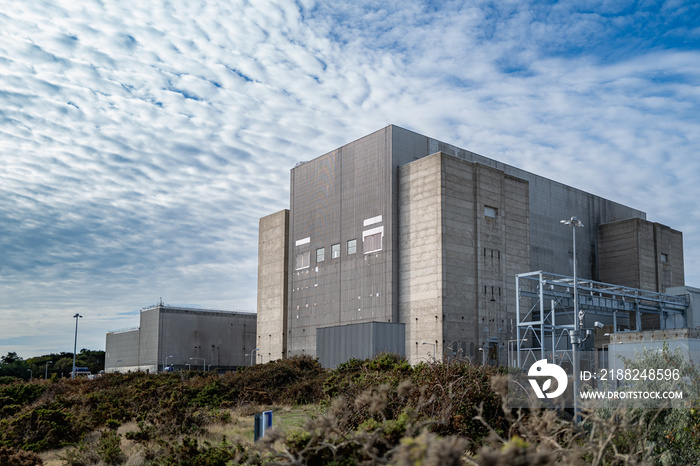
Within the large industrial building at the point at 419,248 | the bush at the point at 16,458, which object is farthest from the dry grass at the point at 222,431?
the large industrial building at the point at 419,248

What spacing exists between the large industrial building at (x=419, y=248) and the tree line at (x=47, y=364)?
62365mm

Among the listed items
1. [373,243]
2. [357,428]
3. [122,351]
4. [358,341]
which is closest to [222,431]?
[357,428]

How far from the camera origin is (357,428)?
13.0 meters

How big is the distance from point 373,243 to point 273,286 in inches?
1017

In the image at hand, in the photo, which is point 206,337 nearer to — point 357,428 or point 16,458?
point 16,458

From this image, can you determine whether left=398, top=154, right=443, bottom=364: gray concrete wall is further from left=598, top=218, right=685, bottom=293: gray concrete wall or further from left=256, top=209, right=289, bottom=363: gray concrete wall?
left=598, top=218, right=685, bottom=293: gray concrete wall

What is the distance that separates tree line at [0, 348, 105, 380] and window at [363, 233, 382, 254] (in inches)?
2850

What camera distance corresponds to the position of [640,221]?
91250mm

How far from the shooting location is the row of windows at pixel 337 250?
72.4 m

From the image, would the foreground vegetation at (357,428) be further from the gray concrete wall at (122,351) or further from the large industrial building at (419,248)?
the gray concrete wall at (122,351)

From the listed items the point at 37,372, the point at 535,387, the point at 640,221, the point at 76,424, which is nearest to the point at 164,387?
the point at 76,424

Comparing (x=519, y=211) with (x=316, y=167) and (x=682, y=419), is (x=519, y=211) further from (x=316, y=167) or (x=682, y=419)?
(x=682, y=419)

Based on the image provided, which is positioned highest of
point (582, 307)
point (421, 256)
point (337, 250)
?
point (337, 250)

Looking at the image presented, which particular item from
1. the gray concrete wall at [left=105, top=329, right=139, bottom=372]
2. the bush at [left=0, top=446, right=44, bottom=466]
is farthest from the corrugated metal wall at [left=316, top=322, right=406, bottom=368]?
the gray concrete wall at [left=105, top=329, right=139, bottom=372]
